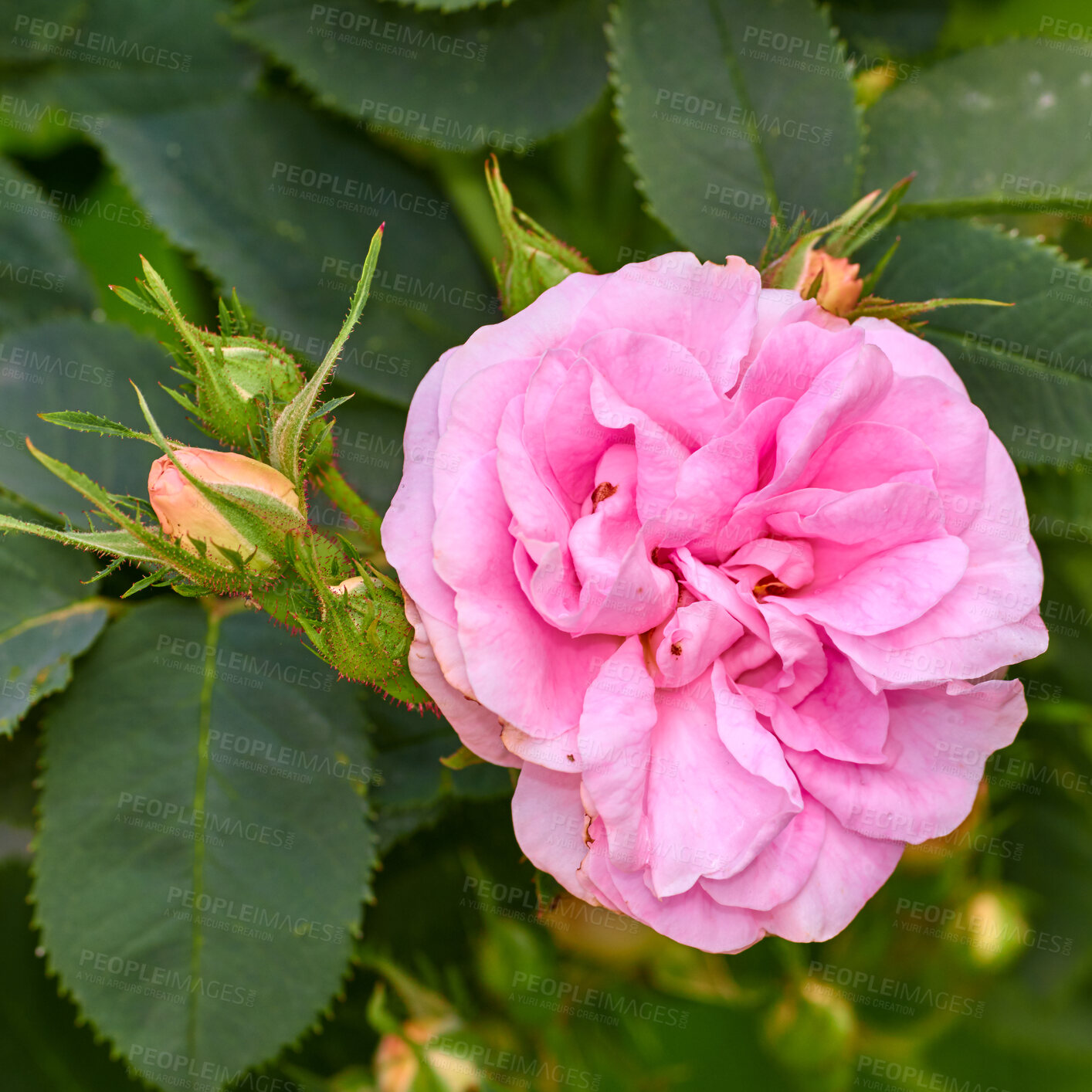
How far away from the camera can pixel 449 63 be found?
0.83 metres

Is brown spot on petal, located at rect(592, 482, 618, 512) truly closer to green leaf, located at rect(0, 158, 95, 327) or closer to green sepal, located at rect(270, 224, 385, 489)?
green sepal, located at rect(270, 224, 385, 489)

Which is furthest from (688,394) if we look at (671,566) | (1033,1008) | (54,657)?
(1033,1008)

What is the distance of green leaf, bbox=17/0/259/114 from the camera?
2.87 ft

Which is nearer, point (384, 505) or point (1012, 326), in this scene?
point (1012, 326)

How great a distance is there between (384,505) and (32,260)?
0.40 meters

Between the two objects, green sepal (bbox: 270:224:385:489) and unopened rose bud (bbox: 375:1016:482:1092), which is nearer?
green sepal (bbox: 270:224:385:489)

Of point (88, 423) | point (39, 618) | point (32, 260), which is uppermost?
point (88, 423)

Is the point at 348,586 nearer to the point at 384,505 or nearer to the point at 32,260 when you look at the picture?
the point at 384,505

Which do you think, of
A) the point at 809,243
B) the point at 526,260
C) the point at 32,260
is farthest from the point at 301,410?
the point at 32,260

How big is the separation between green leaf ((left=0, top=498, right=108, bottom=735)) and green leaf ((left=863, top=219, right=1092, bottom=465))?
64 centimetres

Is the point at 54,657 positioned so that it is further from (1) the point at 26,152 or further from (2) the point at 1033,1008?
(2) the point at 1033,1008

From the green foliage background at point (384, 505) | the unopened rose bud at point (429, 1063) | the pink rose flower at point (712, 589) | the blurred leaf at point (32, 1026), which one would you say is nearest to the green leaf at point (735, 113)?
the green foliage background at point (384, 505)

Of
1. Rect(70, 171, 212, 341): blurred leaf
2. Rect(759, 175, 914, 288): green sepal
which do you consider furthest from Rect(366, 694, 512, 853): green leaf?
Rect(70, 171, 212, 341): blurred leaf

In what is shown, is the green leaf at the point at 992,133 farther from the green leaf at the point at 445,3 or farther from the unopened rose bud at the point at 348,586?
the unopened rose bud at the point at 348,586
